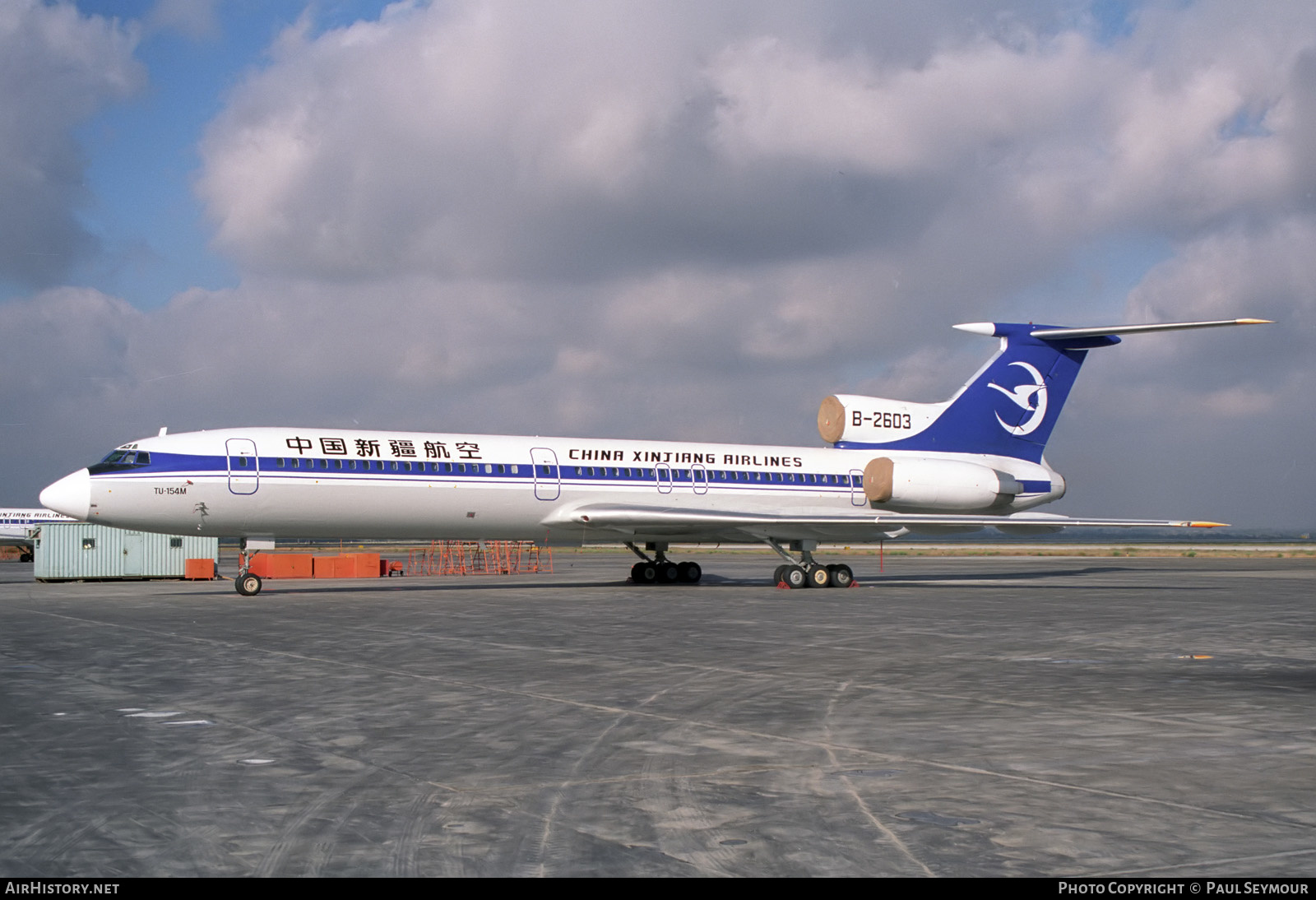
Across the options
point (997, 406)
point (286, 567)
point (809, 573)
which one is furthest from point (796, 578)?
point (286, 567)

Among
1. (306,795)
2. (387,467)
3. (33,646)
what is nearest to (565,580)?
(387,467)

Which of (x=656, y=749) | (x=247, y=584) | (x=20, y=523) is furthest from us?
(x=20, y=523)

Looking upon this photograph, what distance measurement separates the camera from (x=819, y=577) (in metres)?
27.3

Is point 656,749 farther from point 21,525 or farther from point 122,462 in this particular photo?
point 21,525

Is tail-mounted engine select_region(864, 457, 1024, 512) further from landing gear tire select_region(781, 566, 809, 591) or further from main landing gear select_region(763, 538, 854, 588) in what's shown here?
landing gear tire select_region(781, 566, 809, 591)

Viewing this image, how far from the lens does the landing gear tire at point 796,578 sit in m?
27.2

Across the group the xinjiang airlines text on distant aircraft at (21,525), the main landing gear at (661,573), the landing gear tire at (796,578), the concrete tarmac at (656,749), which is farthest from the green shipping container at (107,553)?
the xinjiang airlines text on distant aircraft at (21,525)

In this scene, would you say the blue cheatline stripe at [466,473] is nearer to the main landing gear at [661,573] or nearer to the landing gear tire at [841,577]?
the landing gear tire at [841,577]

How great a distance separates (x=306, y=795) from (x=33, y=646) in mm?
9489

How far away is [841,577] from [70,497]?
17.3 m

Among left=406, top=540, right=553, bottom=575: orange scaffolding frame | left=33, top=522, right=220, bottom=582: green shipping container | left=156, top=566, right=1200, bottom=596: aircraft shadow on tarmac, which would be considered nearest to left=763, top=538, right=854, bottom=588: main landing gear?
left=156, top=566, right=1200, bottom=596: aircraft shadow on tarmac

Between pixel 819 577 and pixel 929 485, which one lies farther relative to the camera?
pixel 929 485

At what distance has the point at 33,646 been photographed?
539 inches

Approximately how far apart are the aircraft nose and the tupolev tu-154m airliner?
0.12 ft
